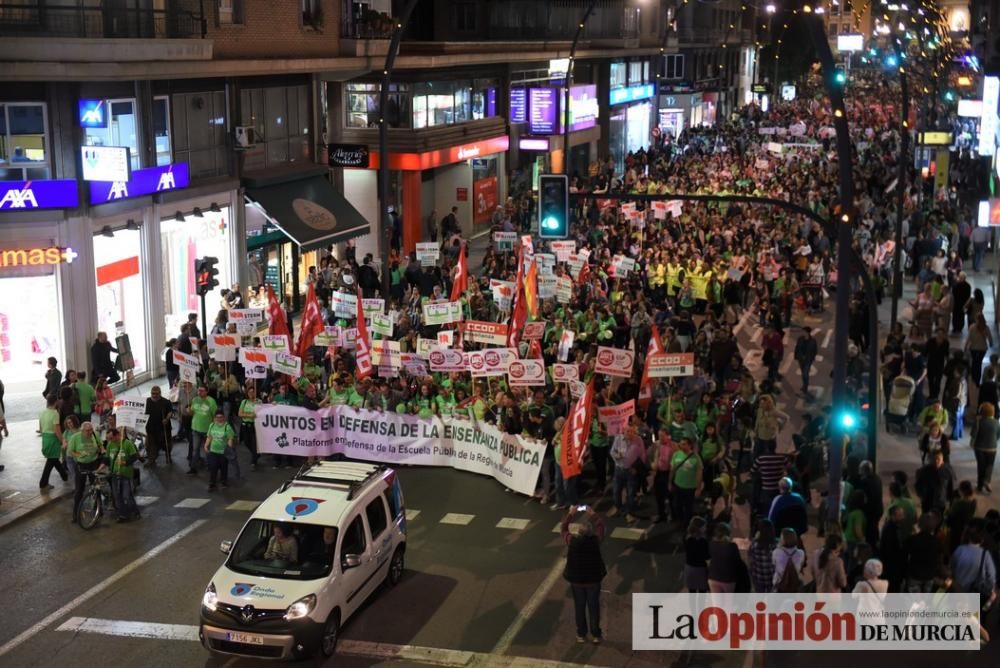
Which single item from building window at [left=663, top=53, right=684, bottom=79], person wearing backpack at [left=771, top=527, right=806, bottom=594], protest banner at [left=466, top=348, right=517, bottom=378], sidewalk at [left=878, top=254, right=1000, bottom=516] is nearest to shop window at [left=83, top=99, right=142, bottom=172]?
protest banner at [left=466, top=348, right=517, bottom=378]

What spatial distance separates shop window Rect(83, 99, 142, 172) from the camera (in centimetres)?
2536

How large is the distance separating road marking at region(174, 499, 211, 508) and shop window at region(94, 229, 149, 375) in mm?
8177

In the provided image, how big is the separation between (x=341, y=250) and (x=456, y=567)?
2197 centimetres

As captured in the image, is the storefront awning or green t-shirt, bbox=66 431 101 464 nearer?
green t-shirt, bbox=66 431 101 464

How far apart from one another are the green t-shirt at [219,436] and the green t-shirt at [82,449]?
170cm

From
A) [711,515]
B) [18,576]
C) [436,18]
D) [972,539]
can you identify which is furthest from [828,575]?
[436,18]

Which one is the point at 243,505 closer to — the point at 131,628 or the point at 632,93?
the point at 131,628

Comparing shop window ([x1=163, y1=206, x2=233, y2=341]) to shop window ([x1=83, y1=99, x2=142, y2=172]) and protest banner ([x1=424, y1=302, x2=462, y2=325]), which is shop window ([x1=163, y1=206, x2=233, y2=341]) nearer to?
shop window ([x1=83, y1=99, x2=142, y2=172])

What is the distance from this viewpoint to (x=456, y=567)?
16.1 meters

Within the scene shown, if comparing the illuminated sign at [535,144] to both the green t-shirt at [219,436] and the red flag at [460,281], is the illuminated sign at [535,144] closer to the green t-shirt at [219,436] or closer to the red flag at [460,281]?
the red flag at [460,281]

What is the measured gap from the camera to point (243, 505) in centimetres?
1872

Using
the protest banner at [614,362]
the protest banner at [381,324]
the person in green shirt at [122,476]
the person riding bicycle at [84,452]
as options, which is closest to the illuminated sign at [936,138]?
the protest banner at [381,324]

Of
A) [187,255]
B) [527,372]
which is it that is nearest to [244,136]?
[187,255]

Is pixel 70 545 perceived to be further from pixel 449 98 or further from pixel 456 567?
pixel 449 98
